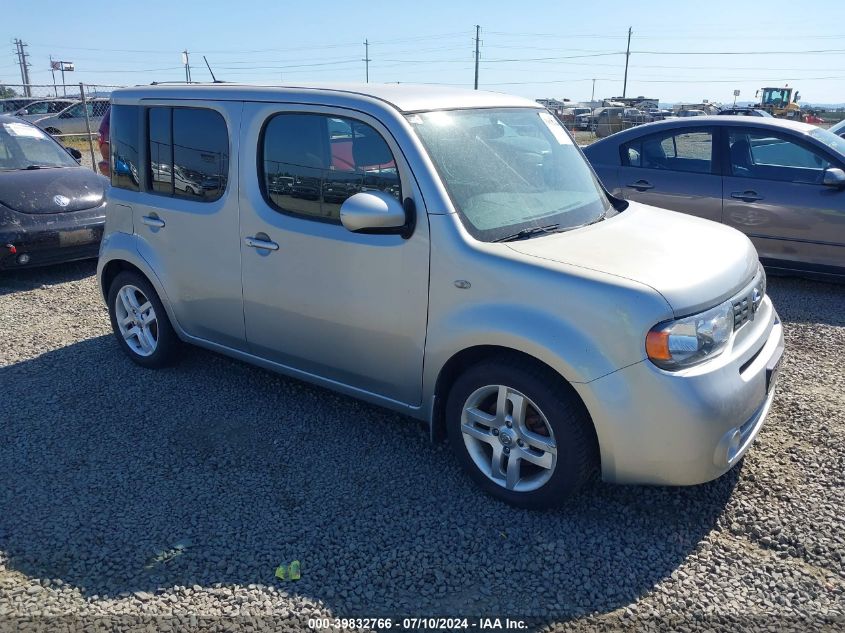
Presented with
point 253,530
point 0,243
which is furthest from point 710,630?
point 0,243

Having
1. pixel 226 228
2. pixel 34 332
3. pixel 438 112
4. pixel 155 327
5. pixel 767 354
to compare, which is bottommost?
pixel 34 332

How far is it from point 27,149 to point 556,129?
6.70m

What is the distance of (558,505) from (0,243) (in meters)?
6.22

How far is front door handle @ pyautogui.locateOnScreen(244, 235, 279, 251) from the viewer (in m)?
3.90

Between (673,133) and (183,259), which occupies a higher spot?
(673,133)

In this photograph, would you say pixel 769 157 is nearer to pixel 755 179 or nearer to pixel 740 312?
pixel 755 179

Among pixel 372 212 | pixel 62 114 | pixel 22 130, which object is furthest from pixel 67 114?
pixel 372 212

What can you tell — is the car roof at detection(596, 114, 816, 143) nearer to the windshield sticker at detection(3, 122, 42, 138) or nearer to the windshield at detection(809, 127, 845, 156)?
the windshield at detection(809, 127, 845, 156)

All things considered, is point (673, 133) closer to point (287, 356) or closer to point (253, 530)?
point (287, 356)

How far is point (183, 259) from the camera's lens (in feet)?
14.6

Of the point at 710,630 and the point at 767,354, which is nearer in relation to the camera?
the point at 710,630

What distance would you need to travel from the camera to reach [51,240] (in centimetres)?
719

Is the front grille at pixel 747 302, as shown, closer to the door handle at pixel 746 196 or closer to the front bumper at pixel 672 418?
the front bumper at pixel 672 418

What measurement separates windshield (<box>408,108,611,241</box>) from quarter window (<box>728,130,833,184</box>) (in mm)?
3393
